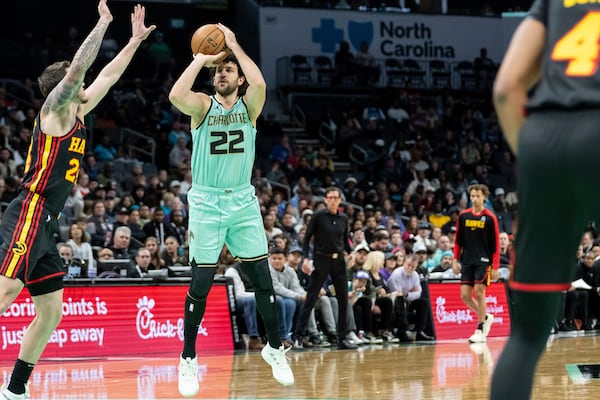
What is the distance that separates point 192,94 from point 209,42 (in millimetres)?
435

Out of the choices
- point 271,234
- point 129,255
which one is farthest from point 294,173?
point 129,255

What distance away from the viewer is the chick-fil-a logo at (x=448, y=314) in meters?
16.6

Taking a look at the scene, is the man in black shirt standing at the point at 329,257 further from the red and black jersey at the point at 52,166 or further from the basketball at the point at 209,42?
the red and black jersey at the point at 52,166

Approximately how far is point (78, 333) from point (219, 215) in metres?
5.67

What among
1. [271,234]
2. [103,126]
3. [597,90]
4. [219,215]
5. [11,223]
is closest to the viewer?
[597,90]

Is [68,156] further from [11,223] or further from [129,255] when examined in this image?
[129,255]

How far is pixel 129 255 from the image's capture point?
48.3ft

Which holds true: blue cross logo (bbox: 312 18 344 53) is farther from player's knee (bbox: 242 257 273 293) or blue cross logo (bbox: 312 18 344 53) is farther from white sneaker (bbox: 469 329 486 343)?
player's knee (bbox: 242 257 273 293)

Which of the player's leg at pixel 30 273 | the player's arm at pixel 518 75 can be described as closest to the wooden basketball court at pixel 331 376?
the player's leg at pixel 30 273

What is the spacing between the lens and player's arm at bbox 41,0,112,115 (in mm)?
6578

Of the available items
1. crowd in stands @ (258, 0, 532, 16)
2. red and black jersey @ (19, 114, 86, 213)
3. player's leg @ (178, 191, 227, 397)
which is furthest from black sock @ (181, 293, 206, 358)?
crowd in stands @ (258, 0, 532, 16)

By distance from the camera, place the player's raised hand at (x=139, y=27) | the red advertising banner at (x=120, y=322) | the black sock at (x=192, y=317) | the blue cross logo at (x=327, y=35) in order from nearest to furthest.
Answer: the player's raised hand at (x=139, y=27) < the black sock at (x=192, y=317) < the red advertising banner at (x=120, y=322) < the blue cross logo at (x=327, y=35)

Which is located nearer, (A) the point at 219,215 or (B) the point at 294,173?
(A) the point at 219,215

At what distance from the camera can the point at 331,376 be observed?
972 cm
